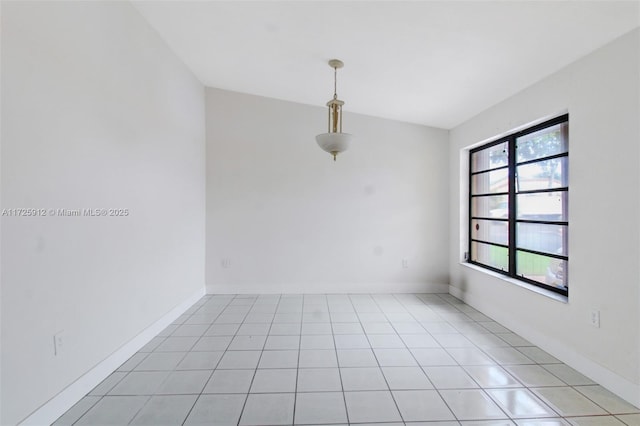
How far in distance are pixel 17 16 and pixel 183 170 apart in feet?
6.64

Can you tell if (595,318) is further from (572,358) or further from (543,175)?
(543,175)

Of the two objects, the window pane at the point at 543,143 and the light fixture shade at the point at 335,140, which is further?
the light fixture shade at the point at 335,140

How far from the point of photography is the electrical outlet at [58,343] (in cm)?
168

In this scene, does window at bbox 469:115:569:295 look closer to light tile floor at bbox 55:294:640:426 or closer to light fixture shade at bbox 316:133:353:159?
light tile floor at bbox 55:294:640:426

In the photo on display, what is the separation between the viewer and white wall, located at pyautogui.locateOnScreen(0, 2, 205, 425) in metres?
1.47

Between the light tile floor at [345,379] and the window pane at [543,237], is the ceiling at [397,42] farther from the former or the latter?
the light tile floor at [345,379]

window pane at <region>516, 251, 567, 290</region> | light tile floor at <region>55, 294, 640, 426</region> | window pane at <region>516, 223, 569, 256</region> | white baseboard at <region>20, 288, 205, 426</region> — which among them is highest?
window pane at <region>516, 223, 569, 256</region>

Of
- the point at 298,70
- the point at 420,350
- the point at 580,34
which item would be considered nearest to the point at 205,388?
the point at 420,350

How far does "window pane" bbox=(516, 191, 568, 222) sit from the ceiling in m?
1.07

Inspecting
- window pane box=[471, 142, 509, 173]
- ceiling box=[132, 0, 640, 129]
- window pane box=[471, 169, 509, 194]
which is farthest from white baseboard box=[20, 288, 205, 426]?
window pane box=[471, 142, 509, 173]

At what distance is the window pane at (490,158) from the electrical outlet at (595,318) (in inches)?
67.5

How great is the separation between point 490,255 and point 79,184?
4135mm

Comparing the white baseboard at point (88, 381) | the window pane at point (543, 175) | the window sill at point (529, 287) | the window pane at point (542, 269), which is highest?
the window pane at point (543, 175)

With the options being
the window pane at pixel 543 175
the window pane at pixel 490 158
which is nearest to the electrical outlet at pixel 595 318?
the window pane at pixel 543 175
